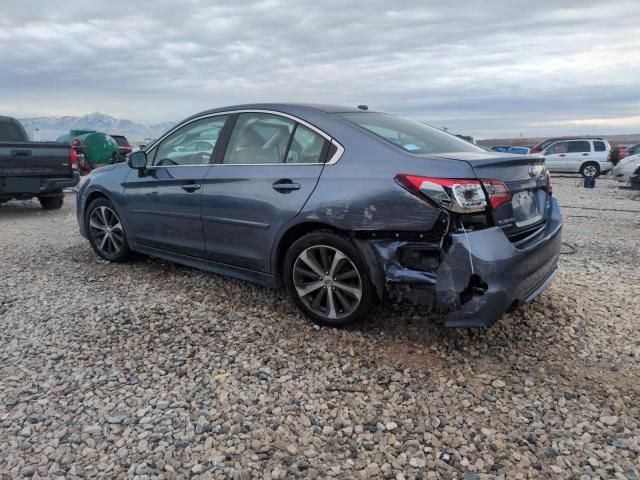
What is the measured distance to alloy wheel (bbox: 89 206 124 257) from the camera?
→ 5.17 metres

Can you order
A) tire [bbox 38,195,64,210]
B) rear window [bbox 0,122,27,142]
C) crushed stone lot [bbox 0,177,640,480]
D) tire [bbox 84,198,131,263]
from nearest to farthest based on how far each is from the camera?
crushed stone lot [bbox 0,177,640,480]
tire [bbox 84,198,131,263]
tire [bbox 38,195,64,210]
rear window [bbox 0,122,27,142]

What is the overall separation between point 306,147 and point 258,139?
1.78ft

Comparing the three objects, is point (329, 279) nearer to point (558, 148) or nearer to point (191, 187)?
point (191, 187)

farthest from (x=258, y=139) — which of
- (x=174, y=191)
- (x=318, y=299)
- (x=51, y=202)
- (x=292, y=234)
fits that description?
(x=51, y=202)

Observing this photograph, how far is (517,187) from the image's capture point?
3.12m

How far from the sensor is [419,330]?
356cm

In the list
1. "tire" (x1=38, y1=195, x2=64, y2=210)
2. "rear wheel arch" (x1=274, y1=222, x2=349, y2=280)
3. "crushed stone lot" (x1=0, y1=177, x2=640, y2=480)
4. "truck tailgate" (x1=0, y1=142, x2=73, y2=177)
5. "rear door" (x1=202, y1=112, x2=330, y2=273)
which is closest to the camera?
"crushed stone lot" (x1=0, y1=177, x2=640, y2=480)

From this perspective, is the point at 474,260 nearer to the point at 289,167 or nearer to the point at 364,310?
the point at 364,310

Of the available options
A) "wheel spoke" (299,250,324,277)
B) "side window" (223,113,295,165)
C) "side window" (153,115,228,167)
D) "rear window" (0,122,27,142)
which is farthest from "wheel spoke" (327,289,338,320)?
"rear window" (0,122,27,142)

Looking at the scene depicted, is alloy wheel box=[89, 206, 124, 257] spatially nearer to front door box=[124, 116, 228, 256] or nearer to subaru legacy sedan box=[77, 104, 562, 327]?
front door box=[124, 116, 228, 256]

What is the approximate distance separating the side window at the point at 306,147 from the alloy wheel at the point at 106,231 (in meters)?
2.43

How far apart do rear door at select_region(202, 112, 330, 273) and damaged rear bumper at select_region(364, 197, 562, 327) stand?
0.80 meters

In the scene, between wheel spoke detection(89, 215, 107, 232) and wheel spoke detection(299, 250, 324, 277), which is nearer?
wheel spoke detection(299, 250, 324, 277)

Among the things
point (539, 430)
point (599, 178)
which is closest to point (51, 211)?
point (539, 430)
